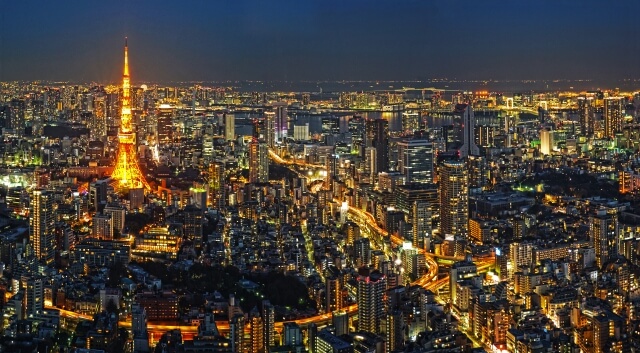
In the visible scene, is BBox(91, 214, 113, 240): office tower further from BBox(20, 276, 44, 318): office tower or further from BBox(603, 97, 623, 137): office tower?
BBox(603, 97, 623, 137): office tower

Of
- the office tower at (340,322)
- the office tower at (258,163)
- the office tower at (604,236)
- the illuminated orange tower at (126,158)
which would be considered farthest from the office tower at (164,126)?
the office tower at (340,322)

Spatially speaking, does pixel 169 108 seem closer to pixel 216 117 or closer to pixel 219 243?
pixel 216 117

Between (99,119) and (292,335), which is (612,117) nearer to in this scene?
(99,119)

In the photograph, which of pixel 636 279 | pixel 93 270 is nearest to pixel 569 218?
pixel 636 279

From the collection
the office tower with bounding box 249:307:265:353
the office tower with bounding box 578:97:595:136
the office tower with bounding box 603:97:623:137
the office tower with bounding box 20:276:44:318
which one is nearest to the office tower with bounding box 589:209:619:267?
the office tower with bounding box 249:307:265:353

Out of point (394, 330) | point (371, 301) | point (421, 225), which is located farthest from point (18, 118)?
point (394, 330)
